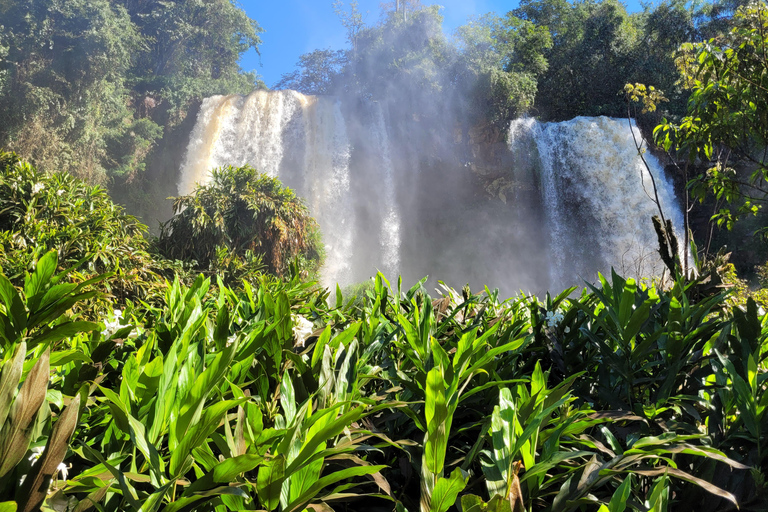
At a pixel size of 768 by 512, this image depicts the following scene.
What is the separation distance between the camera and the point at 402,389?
0.97 m

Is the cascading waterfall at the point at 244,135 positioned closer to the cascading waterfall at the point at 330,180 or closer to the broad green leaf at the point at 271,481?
the cascading waterfall at the point at 330,180

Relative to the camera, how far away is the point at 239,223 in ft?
26.9

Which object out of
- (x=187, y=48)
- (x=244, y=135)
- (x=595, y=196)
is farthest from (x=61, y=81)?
(x=595, y=196)

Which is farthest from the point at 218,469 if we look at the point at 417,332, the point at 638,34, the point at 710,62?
the point at 638,34

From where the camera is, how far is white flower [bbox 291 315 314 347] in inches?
47.6

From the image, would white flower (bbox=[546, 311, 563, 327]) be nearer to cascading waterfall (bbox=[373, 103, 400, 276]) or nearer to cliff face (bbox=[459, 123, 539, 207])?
cascading waterfall (bbox=[373, 103, 400, 276])

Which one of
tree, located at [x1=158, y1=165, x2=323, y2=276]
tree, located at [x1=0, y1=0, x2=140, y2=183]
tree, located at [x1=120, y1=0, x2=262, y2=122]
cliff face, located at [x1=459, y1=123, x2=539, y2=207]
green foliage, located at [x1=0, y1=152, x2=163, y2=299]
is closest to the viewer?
green foliage, located at [x1=0, y1=152, x2=163, y2=299]

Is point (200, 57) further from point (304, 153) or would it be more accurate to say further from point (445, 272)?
point (445, 272)

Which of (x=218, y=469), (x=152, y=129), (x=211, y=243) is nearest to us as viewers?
(x=218, y=469)

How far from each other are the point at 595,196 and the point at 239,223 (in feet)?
35.4

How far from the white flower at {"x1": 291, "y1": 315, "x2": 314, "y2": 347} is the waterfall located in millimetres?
13215

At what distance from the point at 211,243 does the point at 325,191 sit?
7873 millimetres

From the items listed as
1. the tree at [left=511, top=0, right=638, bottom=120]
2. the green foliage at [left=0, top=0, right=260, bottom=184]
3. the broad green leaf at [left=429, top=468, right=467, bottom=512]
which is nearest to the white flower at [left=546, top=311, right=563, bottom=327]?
the broad green leaf at [left=429, top=468, right=467, bottom=512]

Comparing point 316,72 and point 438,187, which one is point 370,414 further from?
point 316,72
